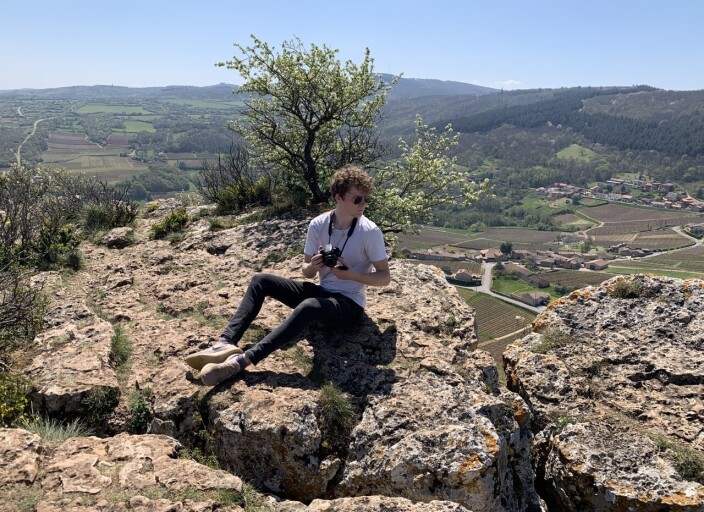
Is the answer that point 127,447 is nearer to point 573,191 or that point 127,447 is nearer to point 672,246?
point 672,246

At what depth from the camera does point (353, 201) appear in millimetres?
5750

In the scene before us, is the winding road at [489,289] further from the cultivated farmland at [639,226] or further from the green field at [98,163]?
the green field at [98,163]

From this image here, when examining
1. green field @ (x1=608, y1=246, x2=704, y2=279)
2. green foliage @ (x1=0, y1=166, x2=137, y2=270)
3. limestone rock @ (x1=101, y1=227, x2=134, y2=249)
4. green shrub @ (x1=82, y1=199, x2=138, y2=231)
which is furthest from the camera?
A: green field @ (x1=608, y1=246, x2=704, y2=279)

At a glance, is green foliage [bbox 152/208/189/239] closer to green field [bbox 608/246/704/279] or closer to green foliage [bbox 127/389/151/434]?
green foliage [bbox 127/389/151/434]

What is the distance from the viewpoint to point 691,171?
15788 centimetres

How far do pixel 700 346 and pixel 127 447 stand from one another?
7.04 m

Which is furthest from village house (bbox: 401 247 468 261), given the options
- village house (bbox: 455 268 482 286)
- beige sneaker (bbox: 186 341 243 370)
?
beige sneaker (bbox: 186 341 243 370)

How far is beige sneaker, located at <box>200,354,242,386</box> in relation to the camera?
512 cm

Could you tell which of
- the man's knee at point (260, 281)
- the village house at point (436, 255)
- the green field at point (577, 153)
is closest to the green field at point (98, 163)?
the village house at point (436, 255)

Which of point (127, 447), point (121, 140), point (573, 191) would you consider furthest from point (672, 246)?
point (121, 140)

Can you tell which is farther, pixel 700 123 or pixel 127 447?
pixel 700 123

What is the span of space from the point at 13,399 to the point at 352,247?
4.32 m

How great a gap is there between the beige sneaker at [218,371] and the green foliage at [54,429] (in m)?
1.31

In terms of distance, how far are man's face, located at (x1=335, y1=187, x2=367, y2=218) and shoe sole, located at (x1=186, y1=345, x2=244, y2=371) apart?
233 centimetres
